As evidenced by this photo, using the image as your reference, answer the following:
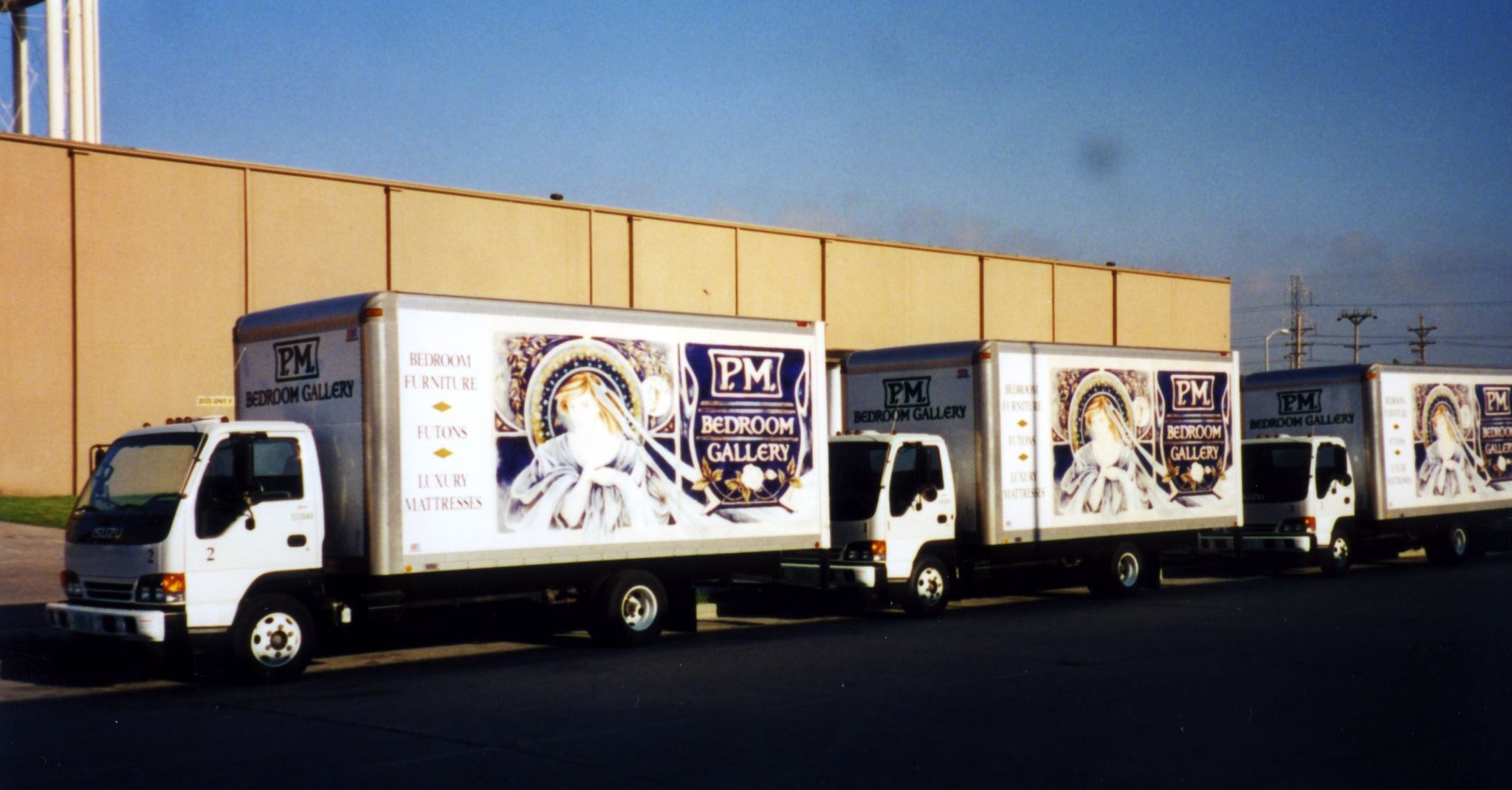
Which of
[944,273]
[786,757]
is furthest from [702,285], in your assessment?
[786,757]

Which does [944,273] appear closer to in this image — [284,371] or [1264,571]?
[1264,571]

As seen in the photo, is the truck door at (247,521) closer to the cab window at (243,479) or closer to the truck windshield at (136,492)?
the cab window at (243,479)

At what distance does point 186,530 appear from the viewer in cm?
1126

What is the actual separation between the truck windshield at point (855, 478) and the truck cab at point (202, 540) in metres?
6.50

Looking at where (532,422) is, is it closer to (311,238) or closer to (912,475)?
(912,475)

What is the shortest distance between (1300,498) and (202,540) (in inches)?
666

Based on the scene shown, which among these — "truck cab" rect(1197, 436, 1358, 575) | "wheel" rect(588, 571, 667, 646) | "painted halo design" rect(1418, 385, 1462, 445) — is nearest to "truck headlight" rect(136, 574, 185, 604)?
"wheel" rect(588, 571, 667, 646)

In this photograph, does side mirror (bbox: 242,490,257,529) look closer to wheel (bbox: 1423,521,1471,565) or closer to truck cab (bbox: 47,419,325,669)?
truck cab (bbox: 47,419,325,669)

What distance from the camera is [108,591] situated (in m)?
11.5

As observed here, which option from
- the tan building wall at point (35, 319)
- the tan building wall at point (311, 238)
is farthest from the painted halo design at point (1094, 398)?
the tan building wall at point (35, 319)

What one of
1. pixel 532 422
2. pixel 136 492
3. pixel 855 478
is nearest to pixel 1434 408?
pixel 855 478

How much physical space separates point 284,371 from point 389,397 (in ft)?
4.69

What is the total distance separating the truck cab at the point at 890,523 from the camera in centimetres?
1622

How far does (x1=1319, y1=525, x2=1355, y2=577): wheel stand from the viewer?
74.6 ft
